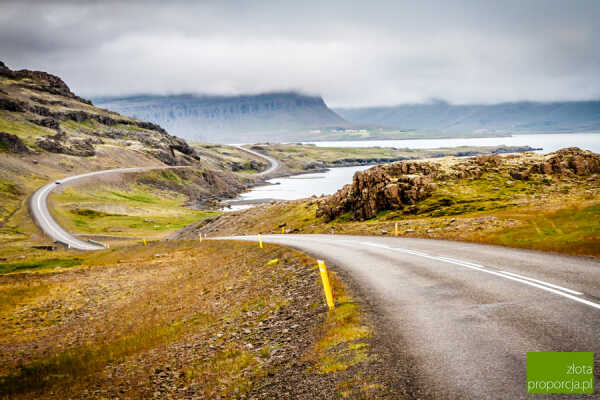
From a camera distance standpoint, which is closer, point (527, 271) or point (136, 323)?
point (527, 271)

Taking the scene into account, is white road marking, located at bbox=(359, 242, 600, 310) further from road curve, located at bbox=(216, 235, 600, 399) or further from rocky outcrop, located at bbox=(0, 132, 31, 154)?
rocky outcrop, located at bbox=(0, 132, 31, 154)

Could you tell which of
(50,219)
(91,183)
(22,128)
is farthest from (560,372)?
(22,128)

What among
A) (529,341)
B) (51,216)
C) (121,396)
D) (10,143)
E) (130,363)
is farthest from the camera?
(10,143)

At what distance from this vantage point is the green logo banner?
562 cm

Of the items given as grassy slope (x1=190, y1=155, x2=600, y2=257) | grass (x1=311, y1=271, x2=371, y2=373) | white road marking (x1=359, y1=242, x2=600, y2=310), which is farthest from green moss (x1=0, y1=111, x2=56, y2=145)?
grass (x1=311, y1=271, x2=371, y2=373)

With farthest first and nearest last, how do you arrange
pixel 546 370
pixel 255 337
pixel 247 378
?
1. pixel 255 337
2. pixel 247 378
3. pixel 546 370

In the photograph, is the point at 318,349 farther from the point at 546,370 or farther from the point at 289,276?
the point at 289,276

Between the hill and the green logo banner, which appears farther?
the hill

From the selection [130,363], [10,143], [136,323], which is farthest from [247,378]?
[10,143]

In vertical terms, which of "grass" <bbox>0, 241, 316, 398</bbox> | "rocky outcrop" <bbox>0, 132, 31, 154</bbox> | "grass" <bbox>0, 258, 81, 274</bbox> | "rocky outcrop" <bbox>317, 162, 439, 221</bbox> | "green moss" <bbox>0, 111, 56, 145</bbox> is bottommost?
"grass" <bbox>0, 258, 81, 274</bbox>

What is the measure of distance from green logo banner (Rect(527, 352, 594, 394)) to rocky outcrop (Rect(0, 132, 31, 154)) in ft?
514

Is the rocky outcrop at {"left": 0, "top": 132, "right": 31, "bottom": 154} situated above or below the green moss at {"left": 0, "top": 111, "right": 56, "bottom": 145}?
below

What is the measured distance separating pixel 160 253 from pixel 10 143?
121 meters

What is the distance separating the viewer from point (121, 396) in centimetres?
984
